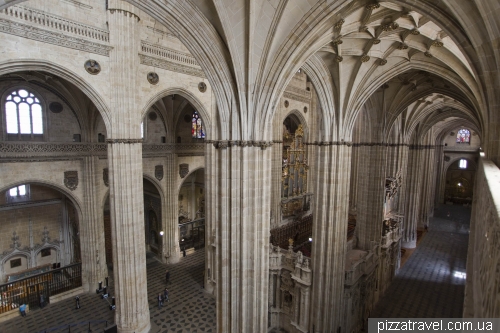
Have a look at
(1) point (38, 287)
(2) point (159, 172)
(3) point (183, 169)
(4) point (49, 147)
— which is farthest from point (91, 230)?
(3) point (183, 169)

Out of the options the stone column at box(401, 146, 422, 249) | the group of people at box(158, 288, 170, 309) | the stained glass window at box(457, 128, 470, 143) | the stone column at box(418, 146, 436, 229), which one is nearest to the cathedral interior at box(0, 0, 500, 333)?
the group of people at box(158, 288, 170, 309)

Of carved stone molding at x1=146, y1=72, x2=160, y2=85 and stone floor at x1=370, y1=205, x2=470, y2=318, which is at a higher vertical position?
carved stone molding at x1=146, y1=72, x2=160, y2=85

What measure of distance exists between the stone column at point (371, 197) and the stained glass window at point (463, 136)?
87.2 feet

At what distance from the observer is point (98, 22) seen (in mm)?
9102

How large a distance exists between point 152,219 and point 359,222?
43.2 ft

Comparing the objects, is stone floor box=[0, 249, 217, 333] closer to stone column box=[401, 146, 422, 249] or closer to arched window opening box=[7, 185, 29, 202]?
arched window opening box=[7, 185, 29, 202]

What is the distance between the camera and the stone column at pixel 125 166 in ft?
30.3

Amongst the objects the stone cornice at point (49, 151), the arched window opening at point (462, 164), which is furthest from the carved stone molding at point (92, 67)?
the arched window opening at point (462, 164)

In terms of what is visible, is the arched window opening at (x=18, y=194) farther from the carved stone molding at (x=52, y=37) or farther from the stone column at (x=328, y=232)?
the stone column at (x=328, y=232)

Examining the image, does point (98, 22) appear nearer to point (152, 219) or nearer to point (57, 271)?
point (57, 271)

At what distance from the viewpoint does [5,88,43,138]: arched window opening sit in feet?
36.2

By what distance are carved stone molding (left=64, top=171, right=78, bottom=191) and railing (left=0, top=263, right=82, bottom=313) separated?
4032 millimetres

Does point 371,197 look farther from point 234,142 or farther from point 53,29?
point 53,29

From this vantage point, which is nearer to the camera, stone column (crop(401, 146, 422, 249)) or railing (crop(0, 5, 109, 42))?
railing (crop(0, 5, 109, 42))
